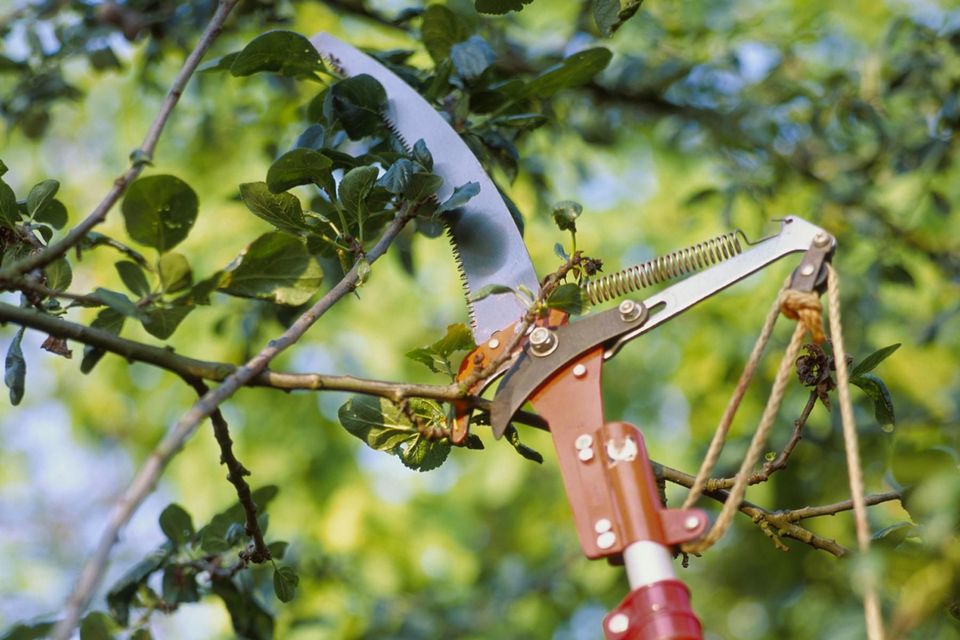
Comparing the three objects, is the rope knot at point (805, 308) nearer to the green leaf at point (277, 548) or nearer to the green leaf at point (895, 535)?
the green leaf at point (895, 535)

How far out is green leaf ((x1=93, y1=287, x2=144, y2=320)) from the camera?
64 centimetres

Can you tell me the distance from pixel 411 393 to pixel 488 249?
0.52 ft

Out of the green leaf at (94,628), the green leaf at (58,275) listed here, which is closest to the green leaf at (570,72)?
the green leaf at (58,275)

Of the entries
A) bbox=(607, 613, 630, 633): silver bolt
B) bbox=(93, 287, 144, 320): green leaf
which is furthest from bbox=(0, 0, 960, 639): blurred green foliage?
bbox=(607, 613, 630, 633): silver bolt

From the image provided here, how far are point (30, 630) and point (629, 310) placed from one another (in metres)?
0.67

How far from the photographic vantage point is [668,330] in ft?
10.1

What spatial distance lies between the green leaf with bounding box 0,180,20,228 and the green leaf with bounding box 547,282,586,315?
1.18 feet

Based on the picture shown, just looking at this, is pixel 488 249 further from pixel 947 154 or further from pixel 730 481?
pixel 947 154

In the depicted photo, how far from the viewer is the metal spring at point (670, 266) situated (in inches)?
27.5

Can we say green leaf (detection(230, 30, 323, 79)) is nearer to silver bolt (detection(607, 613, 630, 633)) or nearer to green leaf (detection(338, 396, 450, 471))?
green leaf (detection(338, 396, 450, 471))

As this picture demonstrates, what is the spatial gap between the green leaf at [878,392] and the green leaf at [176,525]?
1.93 feet

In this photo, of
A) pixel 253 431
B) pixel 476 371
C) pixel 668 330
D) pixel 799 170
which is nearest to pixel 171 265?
pixel 476 371

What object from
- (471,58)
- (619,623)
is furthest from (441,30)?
(619,623)

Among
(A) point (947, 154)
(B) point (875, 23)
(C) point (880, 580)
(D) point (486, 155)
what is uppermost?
(B) point (875, 23)
